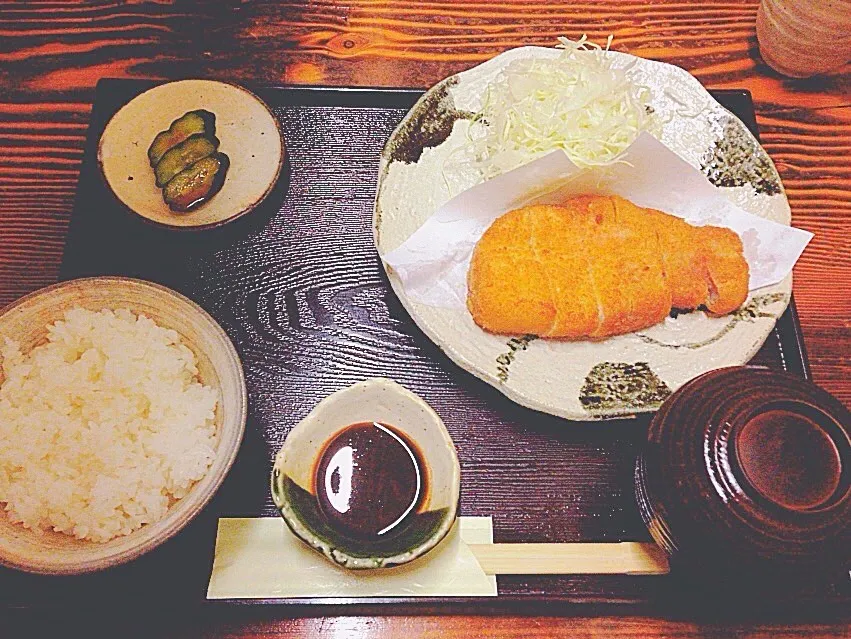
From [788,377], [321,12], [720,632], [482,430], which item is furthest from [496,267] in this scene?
[321,12]

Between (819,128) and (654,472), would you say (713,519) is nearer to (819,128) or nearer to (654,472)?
(654,472)

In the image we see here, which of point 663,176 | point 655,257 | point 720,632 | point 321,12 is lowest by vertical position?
point 720,632

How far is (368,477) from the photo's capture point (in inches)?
69.2

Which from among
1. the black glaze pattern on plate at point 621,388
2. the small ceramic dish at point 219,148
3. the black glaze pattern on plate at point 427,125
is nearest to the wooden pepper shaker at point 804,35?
the black glaze pattern on plate at point 427,125

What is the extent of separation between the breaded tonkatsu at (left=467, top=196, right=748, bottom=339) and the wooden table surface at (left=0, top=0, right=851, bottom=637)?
0.46 meters

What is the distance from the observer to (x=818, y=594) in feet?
5.90

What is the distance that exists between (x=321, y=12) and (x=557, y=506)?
197 centimetres

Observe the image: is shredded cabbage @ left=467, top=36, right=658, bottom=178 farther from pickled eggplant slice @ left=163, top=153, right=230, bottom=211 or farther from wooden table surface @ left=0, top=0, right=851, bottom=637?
pickled eggplant slice @ left=163, top=153, right=230, bottom=211

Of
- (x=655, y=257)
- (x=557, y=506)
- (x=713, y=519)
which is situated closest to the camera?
(x=713, y=519)

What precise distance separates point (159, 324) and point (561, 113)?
134 cm

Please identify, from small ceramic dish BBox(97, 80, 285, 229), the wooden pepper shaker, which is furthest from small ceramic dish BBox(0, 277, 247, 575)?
the wooden pepper shaker

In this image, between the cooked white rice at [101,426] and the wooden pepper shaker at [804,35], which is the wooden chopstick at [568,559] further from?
the wooden pepper shaker at [804,35]

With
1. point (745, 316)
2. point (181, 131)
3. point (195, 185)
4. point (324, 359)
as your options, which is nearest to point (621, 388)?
point (745, 316)

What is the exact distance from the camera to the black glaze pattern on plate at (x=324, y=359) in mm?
1774
